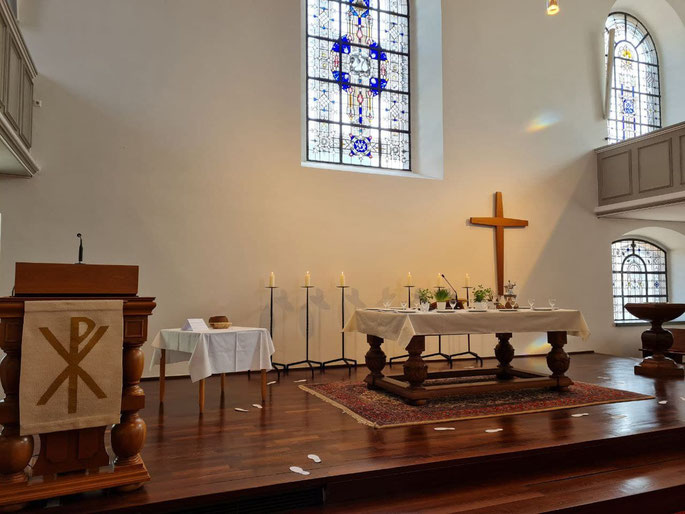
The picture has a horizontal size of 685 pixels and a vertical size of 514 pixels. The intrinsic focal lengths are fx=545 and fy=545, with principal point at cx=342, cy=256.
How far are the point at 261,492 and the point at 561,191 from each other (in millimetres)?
7488

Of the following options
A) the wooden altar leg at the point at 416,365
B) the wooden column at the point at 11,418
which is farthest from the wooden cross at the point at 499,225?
the wooden column at the point at 11,418

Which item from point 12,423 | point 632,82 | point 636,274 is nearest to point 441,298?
point 12,423

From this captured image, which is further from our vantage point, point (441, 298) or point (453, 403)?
point (441, 298)

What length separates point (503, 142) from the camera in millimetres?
8312

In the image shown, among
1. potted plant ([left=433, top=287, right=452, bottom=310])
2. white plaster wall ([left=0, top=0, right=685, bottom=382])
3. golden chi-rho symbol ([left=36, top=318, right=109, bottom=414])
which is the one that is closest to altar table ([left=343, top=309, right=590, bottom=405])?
potted plant ([left=433, top=287, right=452, bottom=310])

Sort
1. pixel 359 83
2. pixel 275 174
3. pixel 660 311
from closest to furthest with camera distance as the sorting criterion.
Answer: pixel 660 311
pixel 275 174
pixel 359 83

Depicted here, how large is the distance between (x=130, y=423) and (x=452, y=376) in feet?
11.7

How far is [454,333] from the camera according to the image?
15.3 ft

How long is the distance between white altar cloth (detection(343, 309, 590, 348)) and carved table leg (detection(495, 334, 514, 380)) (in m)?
0.65

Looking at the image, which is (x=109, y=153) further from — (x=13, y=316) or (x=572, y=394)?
(x=572, y=394)

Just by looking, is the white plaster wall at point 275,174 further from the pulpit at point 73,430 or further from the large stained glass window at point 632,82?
the pulpit at point 73,430

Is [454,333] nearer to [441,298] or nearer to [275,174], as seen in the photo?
[441,298]

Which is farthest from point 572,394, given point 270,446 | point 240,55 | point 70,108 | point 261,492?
point 70,108

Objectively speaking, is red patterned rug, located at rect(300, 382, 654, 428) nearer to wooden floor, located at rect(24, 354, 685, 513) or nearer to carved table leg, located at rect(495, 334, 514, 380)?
wooden floor, located at rect(24, 354, 685, 513)
